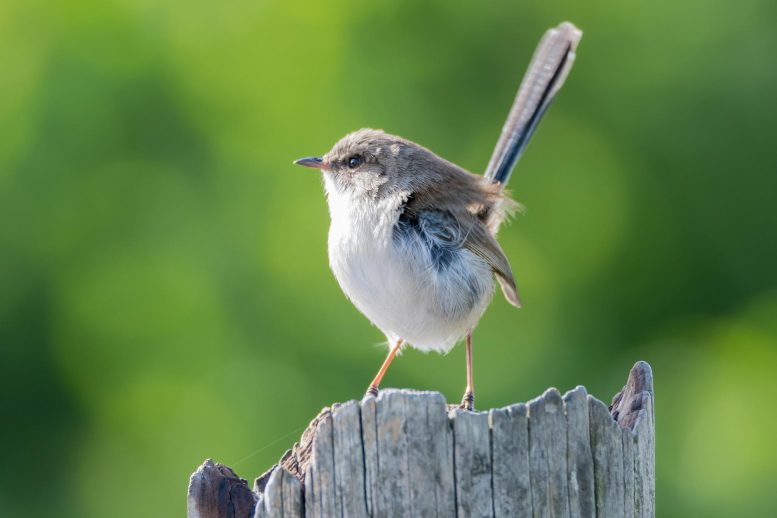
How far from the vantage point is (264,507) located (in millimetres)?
3248

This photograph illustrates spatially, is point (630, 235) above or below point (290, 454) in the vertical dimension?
above

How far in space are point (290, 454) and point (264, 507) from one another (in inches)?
24.8

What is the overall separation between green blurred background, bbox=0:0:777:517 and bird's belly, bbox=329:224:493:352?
2.55 m

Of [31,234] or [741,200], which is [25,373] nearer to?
[31,234]

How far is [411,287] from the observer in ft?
16.7

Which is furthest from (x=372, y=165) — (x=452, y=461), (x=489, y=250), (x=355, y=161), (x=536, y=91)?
(x=452, y=461)

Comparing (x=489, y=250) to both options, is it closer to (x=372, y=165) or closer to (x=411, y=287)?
(x=411, y=287)

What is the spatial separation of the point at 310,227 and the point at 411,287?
3.34 meters

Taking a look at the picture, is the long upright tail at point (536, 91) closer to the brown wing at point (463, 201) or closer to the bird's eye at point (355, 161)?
the brown wing at point (463, 201)

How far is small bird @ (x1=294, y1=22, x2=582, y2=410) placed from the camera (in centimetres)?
507

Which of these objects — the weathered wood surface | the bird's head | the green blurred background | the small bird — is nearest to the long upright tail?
the small bird

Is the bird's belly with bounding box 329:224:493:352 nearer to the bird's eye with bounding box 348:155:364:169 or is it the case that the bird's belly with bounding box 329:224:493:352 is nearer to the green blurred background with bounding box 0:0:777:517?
the bird's eye with bounding box 348:155:364:169

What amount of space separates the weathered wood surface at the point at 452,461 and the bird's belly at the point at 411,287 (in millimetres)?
1926

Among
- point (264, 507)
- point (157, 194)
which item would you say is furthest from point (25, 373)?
point (264, 507)
